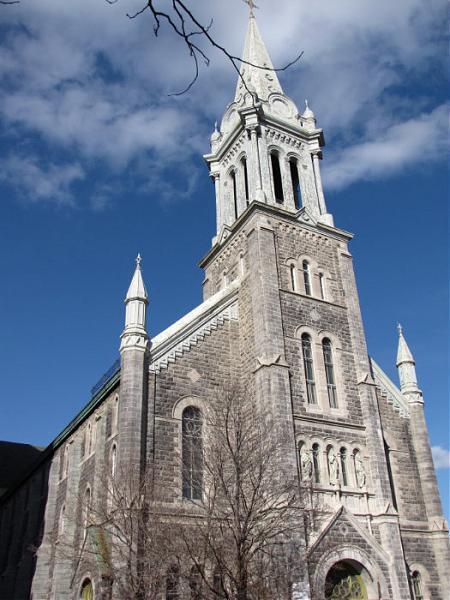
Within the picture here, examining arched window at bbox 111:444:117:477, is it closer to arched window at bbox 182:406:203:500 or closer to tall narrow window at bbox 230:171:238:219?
arched window at bbox 182:406:203:500

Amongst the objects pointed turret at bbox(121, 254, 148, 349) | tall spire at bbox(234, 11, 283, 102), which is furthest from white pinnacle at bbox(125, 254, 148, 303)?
tall spire at bbox(234, 11, 283, 102)

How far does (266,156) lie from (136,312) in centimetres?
1366

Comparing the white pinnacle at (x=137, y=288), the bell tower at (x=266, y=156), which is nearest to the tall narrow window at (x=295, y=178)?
the bell tower at (x=266, y=156)

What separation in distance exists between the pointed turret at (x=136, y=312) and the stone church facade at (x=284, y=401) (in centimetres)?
7

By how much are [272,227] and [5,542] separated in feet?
85.9

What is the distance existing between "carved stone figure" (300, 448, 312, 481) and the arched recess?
2.75m

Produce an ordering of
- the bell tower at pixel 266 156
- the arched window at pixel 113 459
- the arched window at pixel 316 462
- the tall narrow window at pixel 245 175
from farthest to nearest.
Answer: the tall narrow window at pixel 245 175, the bell tower at pixel 266 156, the arched window at pixel 316 462, the arched window at pixel 113 459

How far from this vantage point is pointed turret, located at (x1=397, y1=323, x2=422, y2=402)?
92.6 ft

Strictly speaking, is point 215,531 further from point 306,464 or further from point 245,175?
point 245,175

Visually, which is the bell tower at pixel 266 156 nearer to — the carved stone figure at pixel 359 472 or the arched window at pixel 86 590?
the carved stone figure at pixel 359 472

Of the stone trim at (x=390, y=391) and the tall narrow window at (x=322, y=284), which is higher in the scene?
the tall narrow window at (x=322, y=284)

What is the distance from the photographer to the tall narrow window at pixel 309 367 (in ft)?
81.6

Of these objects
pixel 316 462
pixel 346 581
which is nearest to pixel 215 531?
pixel 316 462

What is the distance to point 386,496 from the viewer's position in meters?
23.2
